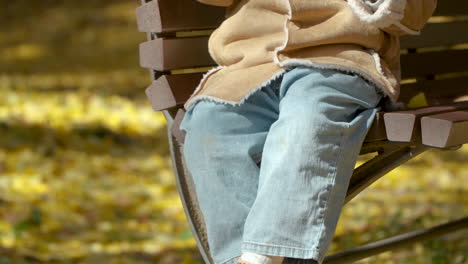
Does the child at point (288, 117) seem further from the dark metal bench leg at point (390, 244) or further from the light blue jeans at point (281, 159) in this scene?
the dark metal bench leg at point (390, 244)

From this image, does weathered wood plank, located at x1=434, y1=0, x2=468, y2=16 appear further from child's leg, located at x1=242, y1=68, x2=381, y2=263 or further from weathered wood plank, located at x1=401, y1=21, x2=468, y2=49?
child's leg, located at x1=242, y1=68, x2=381, y2=263

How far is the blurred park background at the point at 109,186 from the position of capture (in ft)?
11.9

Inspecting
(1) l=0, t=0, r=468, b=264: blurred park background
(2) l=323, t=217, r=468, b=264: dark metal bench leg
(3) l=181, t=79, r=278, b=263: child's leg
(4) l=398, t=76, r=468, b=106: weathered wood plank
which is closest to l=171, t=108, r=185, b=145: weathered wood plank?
(3) l=181, t=79, r=278, b=263: child's leg

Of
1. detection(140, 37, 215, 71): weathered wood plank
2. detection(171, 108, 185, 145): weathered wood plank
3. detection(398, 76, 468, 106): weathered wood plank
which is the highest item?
detection(140, 37, 215, 71): weathered wood plank

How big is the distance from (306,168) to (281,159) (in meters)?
0.06

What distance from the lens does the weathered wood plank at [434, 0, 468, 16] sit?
3.13 metres

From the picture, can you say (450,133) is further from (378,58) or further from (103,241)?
(103,241)

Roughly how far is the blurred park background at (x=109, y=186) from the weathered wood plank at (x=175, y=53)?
118cm

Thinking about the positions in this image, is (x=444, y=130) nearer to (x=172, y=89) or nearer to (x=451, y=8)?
(x=172, y=89)

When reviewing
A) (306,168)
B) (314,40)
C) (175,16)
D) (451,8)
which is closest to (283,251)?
(306,168)

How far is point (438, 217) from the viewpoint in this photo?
405cm

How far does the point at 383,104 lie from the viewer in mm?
2148

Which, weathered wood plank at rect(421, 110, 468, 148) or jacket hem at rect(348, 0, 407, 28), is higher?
jacket hem at rect(348, 0, 407, 28)

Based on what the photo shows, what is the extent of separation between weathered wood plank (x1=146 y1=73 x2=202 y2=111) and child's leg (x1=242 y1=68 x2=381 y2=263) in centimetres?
49
